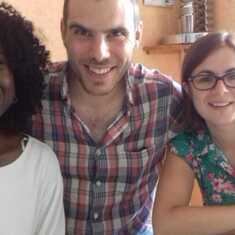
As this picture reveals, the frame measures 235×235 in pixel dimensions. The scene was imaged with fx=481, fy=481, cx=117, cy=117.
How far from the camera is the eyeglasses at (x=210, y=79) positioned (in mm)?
1199

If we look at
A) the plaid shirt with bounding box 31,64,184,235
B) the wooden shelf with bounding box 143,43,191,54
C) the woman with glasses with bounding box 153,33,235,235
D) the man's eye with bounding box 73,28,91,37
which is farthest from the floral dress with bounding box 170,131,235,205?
the wooden shelf with bounding box 143,43,191,54

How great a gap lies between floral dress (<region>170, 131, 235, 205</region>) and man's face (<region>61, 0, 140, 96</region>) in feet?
0.88

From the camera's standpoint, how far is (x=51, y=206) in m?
1.21

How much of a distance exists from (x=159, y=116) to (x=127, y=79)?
15cm

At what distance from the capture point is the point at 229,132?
131cm

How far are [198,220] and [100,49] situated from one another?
1.74ft

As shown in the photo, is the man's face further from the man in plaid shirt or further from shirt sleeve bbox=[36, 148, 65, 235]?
shirt sleeve bbox=[36, 148, 65, 235]

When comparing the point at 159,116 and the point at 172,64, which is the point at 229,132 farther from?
the point at 172,64

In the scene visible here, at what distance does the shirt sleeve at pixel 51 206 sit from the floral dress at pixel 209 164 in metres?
0.33

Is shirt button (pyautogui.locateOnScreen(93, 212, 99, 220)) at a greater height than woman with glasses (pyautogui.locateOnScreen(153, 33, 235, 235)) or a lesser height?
lesser

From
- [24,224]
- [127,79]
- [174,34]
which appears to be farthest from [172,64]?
[24,224]

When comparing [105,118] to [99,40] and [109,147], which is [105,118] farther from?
[99,40]

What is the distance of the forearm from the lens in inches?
46.5

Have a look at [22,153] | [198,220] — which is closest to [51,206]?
[22,153]
